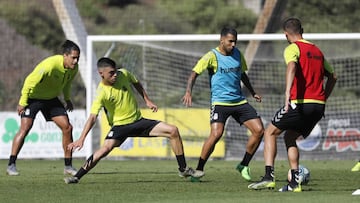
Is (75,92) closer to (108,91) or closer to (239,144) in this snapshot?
(239,144)

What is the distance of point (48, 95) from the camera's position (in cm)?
1670

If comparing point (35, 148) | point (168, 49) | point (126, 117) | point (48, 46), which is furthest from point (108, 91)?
point (48, 46)

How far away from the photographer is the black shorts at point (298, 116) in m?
13.0

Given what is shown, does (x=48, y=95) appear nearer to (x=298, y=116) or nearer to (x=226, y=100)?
(x=226, y=100)

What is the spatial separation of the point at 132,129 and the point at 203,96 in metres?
11.1

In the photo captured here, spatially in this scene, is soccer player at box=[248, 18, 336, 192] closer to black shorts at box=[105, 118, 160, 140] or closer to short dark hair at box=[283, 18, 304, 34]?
short dark hair at box=[283, 18, 304, 34]

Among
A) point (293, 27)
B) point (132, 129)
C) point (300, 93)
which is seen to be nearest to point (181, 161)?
point (132, 129)

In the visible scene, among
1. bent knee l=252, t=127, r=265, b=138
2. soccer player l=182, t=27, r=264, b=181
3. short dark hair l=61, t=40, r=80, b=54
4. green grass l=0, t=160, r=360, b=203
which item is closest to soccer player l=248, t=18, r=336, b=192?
green grass l=0, t=160, r=360, b=203

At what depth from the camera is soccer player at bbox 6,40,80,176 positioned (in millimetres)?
16250

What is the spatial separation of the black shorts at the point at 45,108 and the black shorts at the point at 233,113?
2.74 m

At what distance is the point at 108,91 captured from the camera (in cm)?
1477

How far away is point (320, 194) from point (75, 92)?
76.0 ft

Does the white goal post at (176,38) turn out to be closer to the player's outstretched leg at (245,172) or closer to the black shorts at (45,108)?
the black shorts at (45,108)

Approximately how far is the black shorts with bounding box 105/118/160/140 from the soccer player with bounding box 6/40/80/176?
168cm
